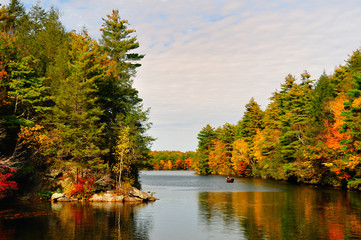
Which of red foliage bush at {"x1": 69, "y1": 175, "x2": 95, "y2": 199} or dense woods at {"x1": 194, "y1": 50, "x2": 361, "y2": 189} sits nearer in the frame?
red foliage bush at {"x1": 69, "y1": 175, "x2": 95, "y2": 199}

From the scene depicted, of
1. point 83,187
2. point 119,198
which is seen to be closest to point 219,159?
point 119,198

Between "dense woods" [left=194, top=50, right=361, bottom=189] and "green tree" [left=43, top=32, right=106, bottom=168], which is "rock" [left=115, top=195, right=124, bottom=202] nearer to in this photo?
"green tree" [left=43, top=32, right=106, bottom=168]

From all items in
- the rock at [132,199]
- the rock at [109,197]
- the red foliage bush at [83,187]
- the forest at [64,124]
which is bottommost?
the rock at [132,199]

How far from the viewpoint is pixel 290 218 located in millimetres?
29000

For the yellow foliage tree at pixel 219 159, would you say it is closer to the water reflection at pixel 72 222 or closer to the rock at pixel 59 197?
the rock at pixel 59 197

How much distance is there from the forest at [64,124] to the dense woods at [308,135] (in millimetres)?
28709

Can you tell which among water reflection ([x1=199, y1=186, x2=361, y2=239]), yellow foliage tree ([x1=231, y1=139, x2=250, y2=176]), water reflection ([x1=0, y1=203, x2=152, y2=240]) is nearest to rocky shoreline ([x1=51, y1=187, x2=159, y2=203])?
water reflection ([x1=0, y1=203, x2=152, y2=240])

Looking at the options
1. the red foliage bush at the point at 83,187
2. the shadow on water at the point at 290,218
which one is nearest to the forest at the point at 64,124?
the red foliage bush at the point at 83,187

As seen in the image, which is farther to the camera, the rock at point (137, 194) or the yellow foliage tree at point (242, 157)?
the yellow foliage tree at point (242, 157)

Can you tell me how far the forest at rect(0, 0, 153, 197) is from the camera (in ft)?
125

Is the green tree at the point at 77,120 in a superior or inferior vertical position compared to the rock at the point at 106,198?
superior

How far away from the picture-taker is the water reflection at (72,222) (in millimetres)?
22250

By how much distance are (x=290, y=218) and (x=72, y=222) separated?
64.9 feet

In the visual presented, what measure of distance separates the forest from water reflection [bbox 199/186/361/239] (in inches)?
568
